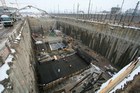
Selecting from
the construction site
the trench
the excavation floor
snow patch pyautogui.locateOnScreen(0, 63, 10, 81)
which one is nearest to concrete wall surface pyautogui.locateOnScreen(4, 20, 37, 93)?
the construction site

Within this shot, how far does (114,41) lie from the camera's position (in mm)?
14906

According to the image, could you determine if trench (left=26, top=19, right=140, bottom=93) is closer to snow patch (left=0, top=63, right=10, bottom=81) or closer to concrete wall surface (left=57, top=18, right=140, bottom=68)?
concrete wall surface (left=57, top=18, right=140, bottom=68)

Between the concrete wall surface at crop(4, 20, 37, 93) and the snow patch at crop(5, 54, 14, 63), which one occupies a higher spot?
the snow patch at crop(5, 54, 14, 63)

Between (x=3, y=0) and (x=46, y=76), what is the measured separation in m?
36.6

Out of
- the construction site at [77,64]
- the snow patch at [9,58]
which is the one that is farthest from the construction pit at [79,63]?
the snow patch at [9,58]

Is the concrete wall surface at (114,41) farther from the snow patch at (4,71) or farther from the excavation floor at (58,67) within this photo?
the snow patch at (4,71)

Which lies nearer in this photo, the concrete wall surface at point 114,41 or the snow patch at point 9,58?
the snow patch at point 9,58

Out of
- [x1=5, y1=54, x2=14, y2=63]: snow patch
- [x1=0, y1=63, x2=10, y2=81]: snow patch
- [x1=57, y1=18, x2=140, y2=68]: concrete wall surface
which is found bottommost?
[x1=57, y1=18, x2=140, y2=68]: concrete wall surface

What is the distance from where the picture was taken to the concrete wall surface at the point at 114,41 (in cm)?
1223

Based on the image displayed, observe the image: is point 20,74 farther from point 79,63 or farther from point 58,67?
point 79,63

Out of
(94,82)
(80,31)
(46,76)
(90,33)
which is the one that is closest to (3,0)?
(80,31)

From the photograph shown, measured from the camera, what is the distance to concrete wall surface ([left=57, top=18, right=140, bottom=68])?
40.1 feet

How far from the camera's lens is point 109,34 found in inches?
627

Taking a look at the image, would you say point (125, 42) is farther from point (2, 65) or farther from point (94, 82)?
point (2, 65)
